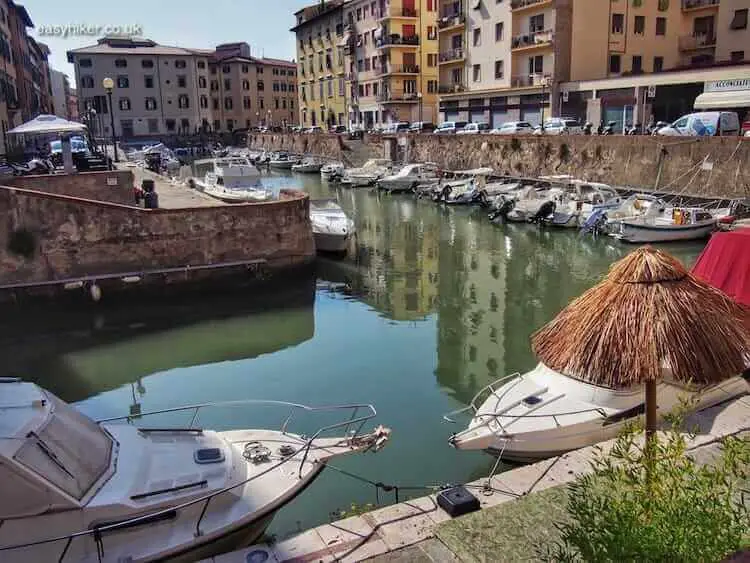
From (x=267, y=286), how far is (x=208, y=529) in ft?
49.8

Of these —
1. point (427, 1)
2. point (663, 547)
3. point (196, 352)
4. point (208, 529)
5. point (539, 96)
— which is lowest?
point (196, 352)

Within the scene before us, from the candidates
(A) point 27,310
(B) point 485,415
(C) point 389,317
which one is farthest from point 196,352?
(B) point 485,415

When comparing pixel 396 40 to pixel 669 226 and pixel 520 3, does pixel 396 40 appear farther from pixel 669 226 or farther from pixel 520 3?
pixel 669 226

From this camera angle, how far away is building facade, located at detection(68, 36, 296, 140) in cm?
8950

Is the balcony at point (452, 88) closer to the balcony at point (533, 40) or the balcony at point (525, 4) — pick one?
the balcony at point (533, 40)

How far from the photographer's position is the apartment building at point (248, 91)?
3920 inches

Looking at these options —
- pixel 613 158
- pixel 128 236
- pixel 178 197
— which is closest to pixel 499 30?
pixel 613 158

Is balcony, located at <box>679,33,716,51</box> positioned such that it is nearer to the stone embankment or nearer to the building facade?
the stone embankment

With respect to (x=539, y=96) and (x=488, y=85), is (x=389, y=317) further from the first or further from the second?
(x=488, y=85)

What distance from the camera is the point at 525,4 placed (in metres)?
48.0

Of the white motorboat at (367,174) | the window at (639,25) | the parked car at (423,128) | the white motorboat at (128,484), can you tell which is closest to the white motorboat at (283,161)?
the parked car at (423,128)

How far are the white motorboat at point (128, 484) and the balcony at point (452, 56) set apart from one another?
175ft

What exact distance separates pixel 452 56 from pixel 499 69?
23.0 feet

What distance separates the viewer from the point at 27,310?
1947 cm
